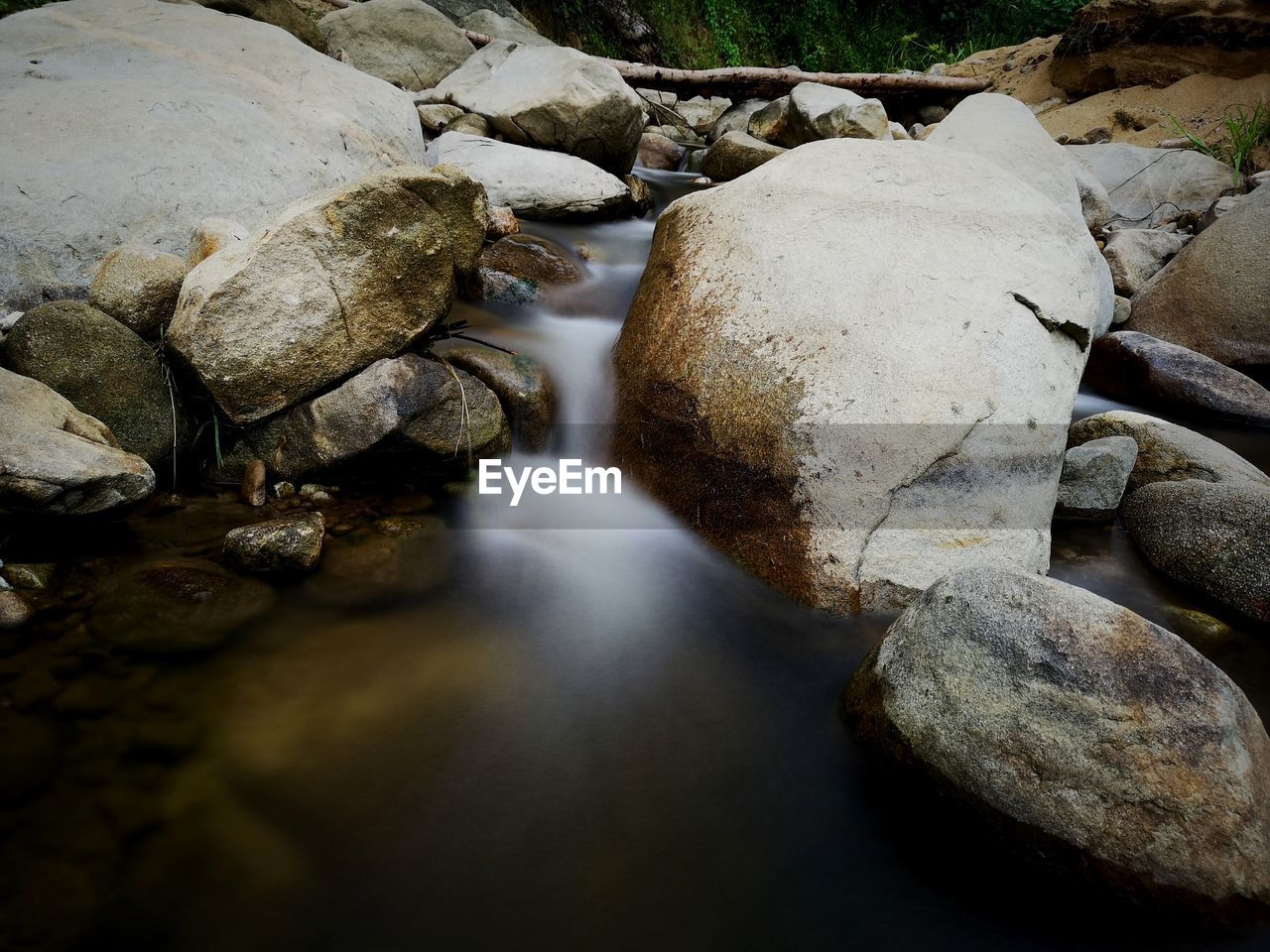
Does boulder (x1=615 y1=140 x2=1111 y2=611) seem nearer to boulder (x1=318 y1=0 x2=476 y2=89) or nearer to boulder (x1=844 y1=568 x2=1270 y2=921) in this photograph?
boulder (x1=844 y1=568 x2=1270 y2=921)

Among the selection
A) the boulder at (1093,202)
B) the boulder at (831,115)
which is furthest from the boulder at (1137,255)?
the boulder at (831,115)

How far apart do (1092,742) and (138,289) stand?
4.08m

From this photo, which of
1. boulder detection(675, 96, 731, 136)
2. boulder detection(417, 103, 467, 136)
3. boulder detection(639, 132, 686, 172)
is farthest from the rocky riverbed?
boulder detection(675, 96, 731, 136)

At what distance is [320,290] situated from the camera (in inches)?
123

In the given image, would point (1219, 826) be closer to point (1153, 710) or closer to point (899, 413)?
point (1153, 710)

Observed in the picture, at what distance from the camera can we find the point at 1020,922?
181cm

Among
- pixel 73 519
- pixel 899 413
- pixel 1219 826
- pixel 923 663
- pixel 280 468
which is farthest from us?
pixel 280 468

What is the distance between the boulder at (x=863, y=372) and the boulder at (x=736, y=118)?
909 centimetres

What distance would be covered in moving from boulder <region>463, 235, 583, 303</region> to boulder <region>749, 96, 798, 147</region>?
20.9ft

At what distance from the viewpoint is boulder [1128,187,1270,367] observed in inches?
225

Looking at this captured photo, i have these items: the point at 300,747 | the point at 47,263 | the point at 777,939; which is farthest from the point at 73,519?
the point at 777,939

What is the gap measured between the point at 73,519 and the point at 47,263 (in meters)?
1.66

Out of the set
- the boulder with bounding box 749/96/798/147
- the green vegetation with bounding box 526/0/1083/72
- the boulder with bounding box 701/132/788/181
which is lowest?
the boulder with bounding box 701/132/788/181

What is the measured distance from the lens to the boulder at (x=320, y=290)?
3.00 m
